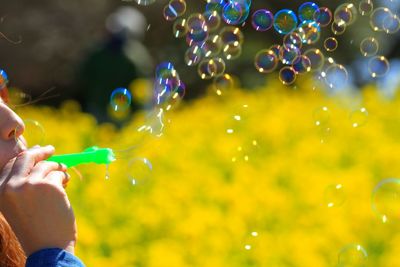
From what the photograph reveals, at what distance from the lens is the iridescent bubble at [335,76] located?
12.7 feet

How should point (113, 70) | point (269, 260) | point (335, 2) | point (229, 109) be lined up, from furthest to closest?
point (335, 2) < point (113, 70) < point (229, 109) < point (269, 260)

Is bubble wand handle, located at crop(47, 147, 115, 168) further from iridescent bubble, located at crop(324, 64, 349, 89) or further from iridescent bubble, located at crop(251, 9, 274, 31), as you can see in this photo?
iridescent bubble, located at crop(324, 64, 349, 89)

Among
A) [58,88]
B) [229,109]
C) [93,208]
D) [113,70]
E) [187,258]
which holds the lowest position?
[58,88]

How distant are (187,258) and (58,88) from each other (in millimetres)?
7096

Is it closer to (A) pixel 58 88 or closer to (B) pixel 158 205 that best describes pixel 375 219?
(B) pixel 158 205

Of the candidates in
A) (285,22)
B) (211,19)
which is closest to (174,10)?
(211,19)

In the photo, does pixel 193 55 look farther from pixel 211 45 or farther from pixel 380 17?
pixel 380 17

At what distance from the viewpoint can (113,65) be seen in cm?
921

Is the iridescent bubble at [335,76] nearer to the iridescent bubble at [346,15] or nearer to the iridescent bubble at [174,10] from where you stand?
the iridescent bubble at [346,15]

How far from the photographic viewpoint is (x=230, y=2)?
11.7 feet

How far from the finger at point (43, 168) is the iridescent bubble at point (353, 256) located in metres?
1.76

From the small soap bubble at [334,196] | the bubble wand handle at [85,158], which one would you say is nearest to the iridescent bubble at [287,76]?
the small soap bubble at [334,196]

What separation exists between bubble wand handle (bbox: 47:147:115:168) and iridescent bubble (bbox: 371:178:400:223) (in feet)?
5.61

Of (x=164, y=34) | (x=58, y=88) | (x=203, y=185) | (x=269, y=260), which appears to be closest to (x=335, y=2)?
(x=164, y=34)
